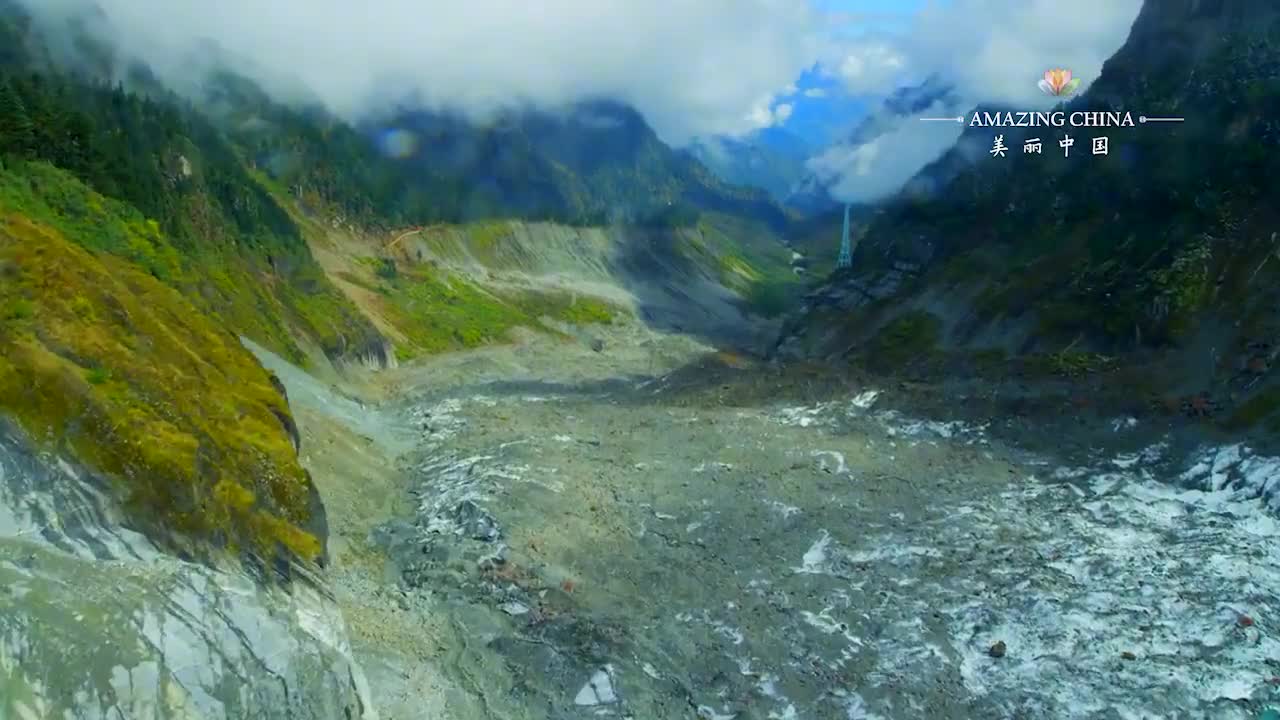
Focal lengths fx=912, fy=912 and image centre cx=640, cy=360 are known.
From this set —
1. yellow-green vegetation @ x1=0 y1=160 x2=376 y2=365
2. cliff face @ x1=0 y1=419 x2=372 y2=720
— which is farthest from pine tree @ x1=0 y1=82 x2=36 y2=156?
cliff face @ x1=0 y1=419 x2=372 y2=720

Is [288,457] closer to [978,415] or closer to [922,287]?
[978,415]


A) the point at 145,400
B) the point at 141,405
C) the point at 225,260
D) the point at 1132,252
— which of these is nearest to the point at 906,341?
the point at 1132,252

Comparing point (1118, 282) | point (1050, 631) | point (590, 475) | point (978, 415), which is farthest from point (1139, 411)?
point (590, 475)

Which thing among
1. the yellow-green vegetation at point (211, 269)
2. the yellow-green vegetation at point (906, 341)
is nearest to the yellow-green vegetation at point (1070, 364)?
the yellow-green vegetation at point (906, 341)

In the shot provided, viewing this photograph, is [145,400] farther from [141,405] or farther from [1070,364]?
[1070,364]

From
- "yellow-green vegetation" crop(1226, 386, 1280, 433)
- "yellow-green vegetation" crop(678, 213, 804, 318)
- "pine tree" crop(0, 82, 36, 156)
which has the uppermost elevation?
"pine tree" crop(0, 82, 36, 156)

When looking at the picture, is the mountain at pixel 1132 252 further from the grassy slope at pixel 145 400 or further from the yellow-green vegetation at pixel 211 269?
the yellow-green vegetation at pixel 211 269

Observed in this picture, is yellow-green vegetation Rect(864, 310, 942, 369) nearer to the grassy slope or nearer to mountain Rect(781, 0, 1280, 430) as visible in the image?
mountain Rect(781, 0, 1280, 430)
